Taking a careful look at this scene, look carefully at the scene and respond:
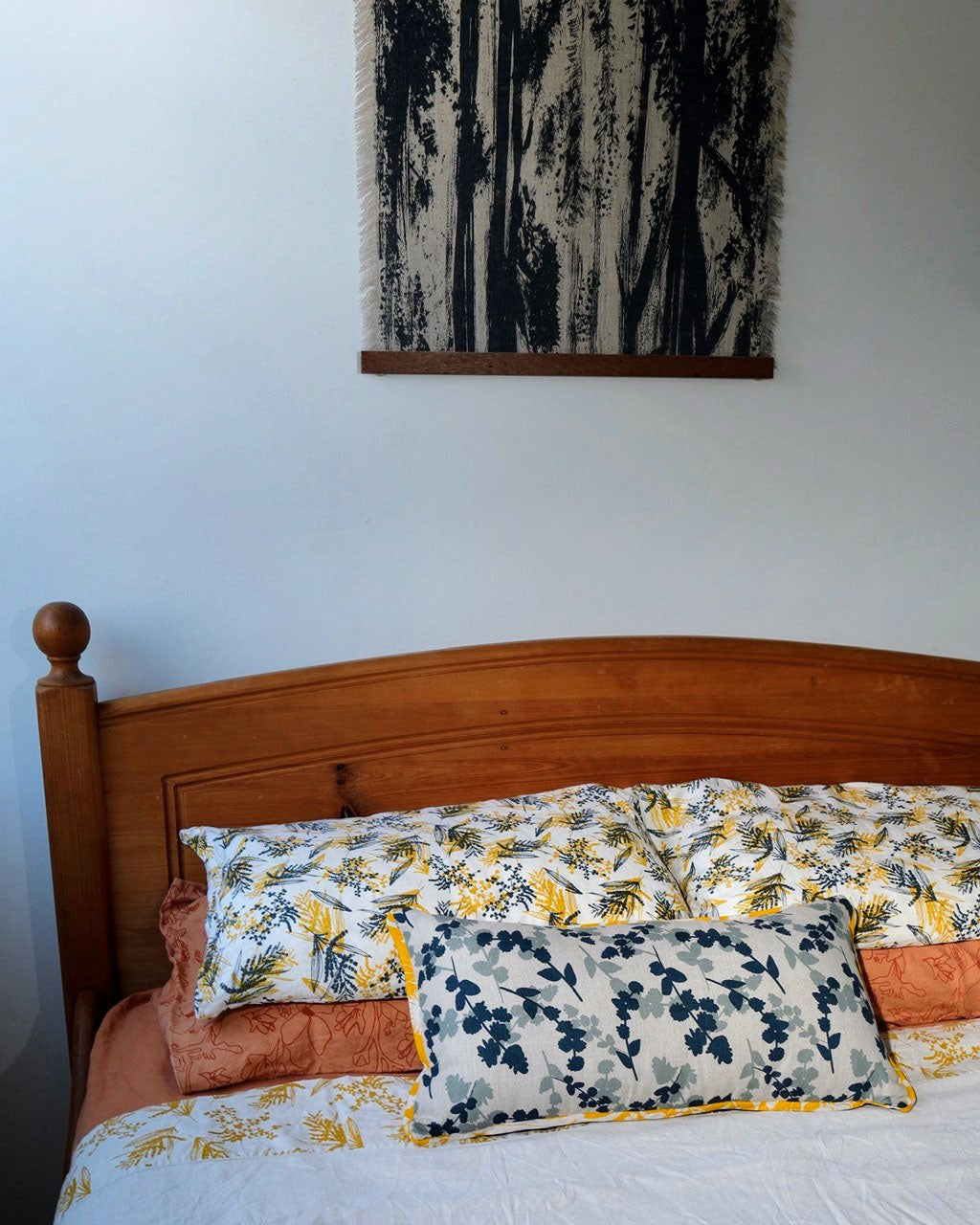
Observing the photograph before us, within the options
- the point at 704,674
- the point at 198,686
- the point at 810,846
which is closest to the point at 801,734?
the point at 704,674

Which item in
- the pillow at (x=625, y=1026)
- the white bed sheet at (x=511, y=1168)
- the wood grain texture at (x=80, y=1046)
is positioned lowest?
the wood grain texture at (x=80, y=1046)

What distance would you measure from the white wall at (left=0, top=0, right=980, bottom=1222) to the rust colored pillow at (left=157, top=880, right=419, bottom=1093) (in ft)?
1.66

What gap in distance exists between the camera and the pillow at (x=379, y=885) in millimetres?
1425

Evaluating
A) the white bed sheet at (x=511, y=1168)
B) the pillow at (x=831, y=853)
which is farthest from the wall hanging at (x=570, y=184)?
the white bed sheet at (x=511, y=1168)

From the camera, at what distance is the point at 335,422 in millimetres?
1782

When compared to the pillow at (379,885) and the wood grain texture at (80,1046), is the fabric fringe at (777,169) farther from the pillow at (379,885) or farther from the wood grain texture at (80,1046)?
the wood grain texture at (80,1046)

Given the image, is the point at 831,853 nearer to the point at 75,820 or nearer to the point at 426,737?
the point at 426,737

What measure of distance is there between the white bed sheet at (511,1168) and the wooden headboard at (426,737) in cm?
46

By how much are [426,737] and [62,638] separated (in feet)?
1.94

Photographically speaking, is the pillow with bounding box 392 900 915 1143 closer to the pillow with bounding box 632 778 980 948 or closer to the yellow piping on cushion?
the yellow piping on cushion

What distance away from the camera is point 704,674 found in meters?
1.92

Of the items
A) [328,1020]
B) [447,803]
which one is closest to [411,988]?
[328,1020]

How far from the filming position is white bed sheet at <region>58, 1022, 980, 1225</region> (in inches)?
45.1

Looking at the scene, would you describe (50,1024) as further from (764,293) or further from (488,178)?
(764,293)
